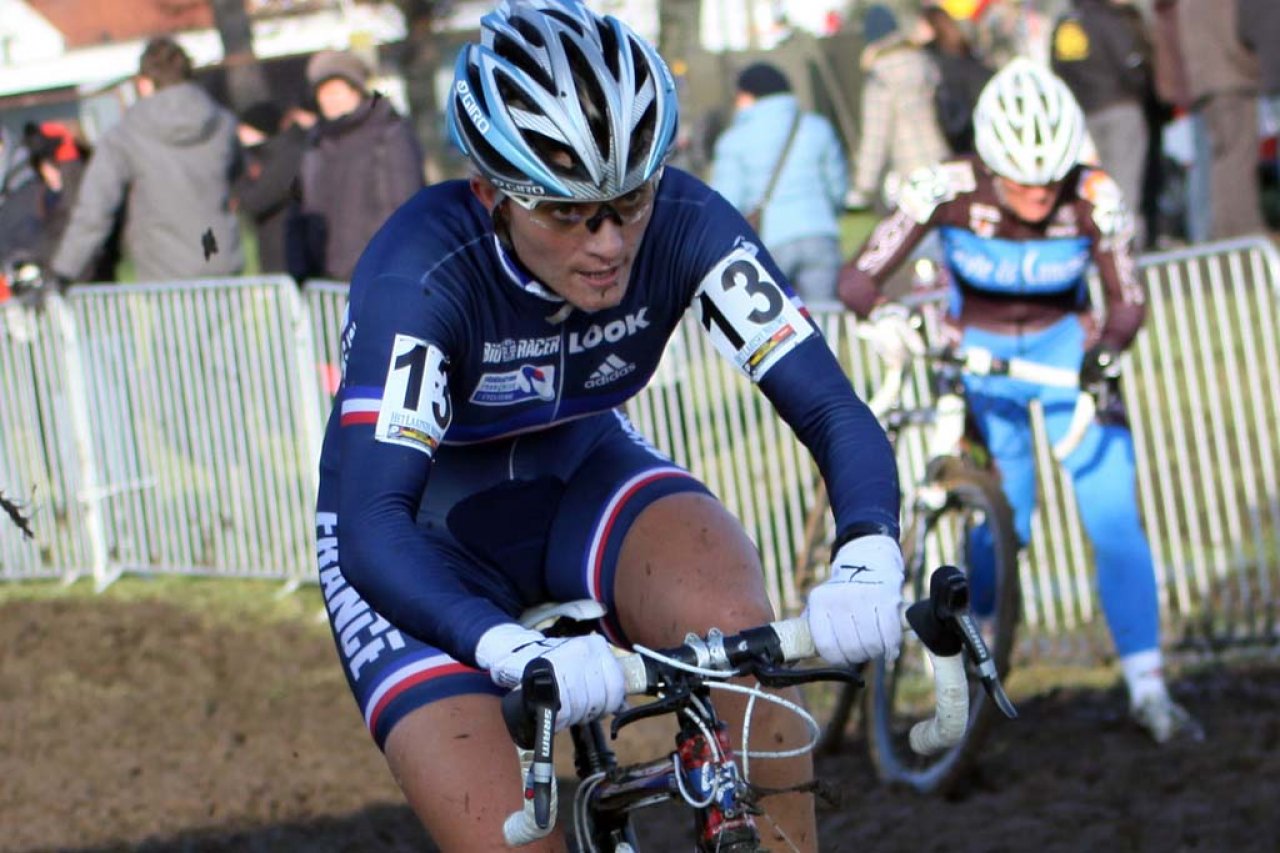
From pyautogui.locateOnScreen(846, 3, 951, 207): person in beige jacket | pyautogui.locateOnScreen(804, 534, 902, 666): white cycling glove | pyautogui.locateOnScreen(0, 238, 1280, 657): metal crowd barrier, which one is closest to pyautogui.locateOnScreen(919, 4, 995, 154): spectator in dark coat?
pyautogui.locateOnScreen(846, 3, 951, 207): person in beige jacket

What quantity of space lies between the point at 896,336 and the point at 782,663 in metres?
3.83

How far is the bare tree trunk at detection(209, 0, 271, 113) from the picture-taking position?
15555 millimetres

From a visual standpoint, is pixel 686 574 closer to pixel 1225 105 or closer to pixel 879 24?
pixel 1225 105

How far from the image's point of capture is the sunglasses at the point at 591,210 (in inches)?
135

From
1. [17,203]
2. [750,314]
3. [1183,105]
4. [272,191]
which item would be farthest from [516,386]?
[1183,105]

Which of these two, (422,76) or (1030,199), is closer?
(1030,199)

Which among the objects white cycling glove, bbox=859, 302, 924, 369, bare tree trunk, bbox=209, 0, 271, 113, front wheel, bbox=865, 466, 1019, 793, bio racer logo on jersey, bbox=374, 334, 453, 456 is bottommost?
front wheel, bbox=865, 466, 1019, 793

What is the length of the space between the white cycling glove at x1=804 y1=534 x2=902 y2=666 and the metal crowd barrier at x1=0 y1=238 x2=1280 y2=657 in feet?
16.8

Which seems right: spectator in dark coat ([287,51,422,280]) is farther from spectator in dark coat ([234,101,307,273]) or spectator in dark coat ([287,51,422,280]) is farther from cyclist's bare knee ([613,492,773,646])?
cyclist's bare knee ([613,492,773,646])

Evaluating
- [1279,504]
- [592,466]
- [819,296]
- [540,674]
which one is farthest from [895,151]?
[540,674]

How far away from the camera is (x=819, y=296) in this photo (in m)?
11.2

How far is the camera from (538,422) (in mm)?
3936

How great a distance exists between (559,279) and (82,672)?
5.97 metres

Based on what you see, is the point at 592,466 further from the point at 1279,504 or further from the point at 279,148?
A: the point at 279,148
